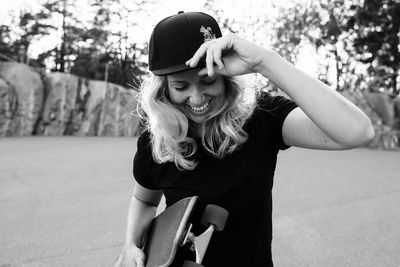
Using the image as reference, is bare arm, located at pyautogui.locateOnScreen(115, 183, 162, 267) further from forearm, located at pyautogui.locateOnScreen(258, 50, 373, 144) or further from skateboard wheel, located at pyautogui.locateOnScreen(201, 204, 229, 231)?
forearm, located at pyautogui.locateOnScreen(258, 50, 373, 144)

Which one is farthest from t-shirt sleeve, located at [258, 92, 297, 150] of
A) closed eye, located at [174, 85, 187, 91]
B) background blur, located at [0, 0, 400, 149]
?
background blur, located at [0, 0, 400, 149]

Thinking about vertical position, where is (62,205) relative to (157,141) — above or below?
below

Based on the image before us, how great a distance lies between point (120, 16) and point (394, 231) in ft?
56.5

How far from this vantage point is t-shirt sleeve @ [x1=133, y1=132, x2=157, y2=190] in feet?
4.88

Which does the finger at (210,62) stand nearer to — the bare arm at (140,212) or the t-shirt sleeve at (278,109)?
the t-shirt sleeve at (278,109)

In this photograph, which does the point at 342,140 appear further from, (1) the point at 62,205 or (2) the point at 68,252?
(1) the point at 62,205

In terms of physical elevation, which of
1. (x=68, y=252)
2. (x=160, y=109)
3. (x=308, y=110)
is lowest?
(x=68, y=252)

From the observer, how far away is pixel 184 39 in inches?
48.1

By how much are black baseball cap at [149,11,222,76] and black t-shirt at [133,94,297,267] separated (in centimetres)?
29

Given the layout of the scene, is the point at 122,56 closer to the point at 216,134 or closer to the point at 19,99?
the point at 19,99

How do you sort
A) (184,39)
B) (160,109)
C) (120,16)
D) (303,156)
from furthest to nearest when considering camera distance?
1. (120,16)
2. (303,156)
3. (160,109)
4. (184,39)

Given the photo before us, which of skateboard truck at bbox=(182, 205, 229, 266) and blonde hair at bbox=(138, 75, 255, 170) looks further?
blonde hair at bbox=(138, 75, 255, 170)

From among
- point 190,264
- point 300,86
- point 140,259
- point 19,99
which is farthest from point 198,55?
point 19,99

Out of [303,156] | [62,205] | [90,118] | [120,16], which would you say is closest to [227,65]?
[62,205]
